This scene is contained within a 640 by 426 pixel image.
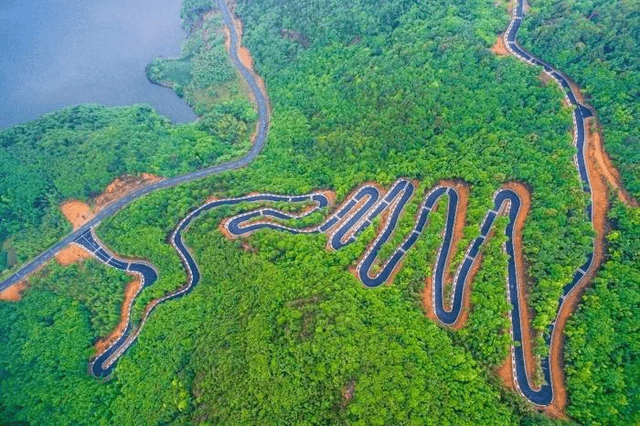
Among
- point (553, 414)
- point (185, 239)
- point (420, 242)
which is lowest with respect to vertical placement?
point (553, 414)

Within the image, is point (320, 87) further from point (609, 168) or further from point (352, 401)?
point (352, 401)

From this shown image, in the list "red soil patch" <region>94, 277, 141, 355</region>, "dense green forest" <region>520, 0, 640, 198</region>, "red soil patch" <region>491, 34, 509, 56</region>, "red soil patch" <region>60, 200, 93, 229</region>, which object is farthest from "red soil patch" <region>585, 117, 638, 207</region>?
"red soil patch" <region>60, 200, 93, 229</region>

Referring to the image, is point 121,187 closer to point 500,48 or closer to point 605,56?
point 500,48

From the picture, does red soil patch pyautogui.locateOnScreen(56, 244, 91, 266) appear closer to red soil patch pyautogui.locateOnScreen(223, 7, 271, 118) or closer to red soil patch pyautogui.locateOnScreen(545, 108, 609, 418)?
red soil patch pyautogui.locateOnScreen(223, 7, 271, 118)

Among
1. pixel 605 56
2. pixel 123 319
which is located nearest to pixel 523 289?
pixel 605 56

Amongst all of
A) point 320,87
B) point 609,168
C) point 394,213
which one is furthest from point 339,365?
point 320,87
